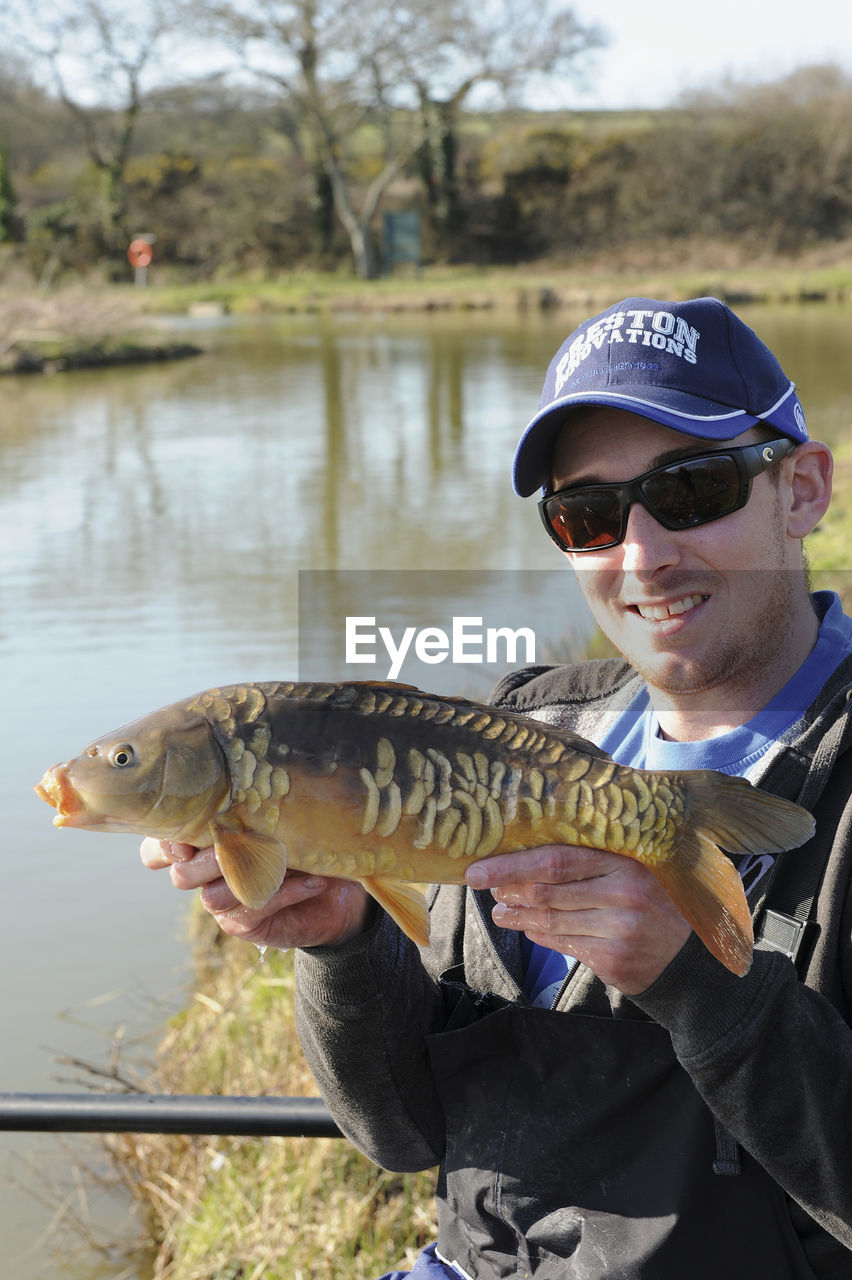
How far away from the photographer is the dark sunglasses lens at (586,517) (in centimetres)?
172

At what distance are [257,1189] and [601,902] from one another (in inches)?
65.2

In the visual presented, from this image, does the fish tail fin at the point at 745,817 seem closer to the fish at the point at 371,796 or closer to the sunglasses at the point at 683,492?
the fish at the point at 371,796

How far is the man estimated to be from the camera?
1322 millimetres

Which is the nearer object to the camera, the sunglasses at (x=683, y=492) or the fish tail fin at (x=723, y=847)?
the fish tail fin at (x=723, y=847)

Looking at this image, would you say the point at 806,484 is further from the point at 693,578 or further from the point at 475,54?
the point at 475,54

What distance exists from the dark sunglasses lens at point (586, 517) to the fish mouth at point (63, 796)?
0.77 m

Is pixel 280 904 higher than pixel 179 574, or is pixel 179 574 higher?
pixel 280 904

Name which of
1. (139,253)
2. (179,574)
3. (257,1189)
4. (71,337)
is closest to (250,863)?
(257,1189)

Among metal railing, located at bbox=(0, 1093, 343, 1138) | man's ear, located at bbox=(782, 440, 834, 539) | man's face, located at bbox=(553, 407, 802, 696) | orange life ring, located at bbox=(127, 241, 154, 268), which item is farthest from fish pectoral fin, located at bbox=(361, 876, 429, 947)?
orange life ring, located at bbox=(127, 241, 154, 268)

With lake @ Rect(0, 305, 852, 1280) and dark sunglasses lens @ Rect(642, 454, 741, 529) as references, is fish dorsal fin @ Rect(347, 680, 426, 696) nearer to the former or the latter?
dark sunglasses lens @ Rect(642, 454, 741, 529)

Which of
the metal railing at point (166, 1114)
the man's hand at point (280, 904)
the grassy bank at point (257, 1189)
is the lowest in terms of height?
the grassy bank at point (257, 1189)

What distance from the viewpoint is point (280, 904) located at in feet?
4.76

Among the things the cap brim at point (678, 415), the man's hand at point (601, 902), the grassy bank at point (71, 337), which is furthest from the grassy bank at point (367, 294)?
the man's hand at point (601, 902)

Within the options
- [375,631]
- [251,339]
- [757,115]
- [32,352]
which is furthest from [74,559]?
[757,115]
